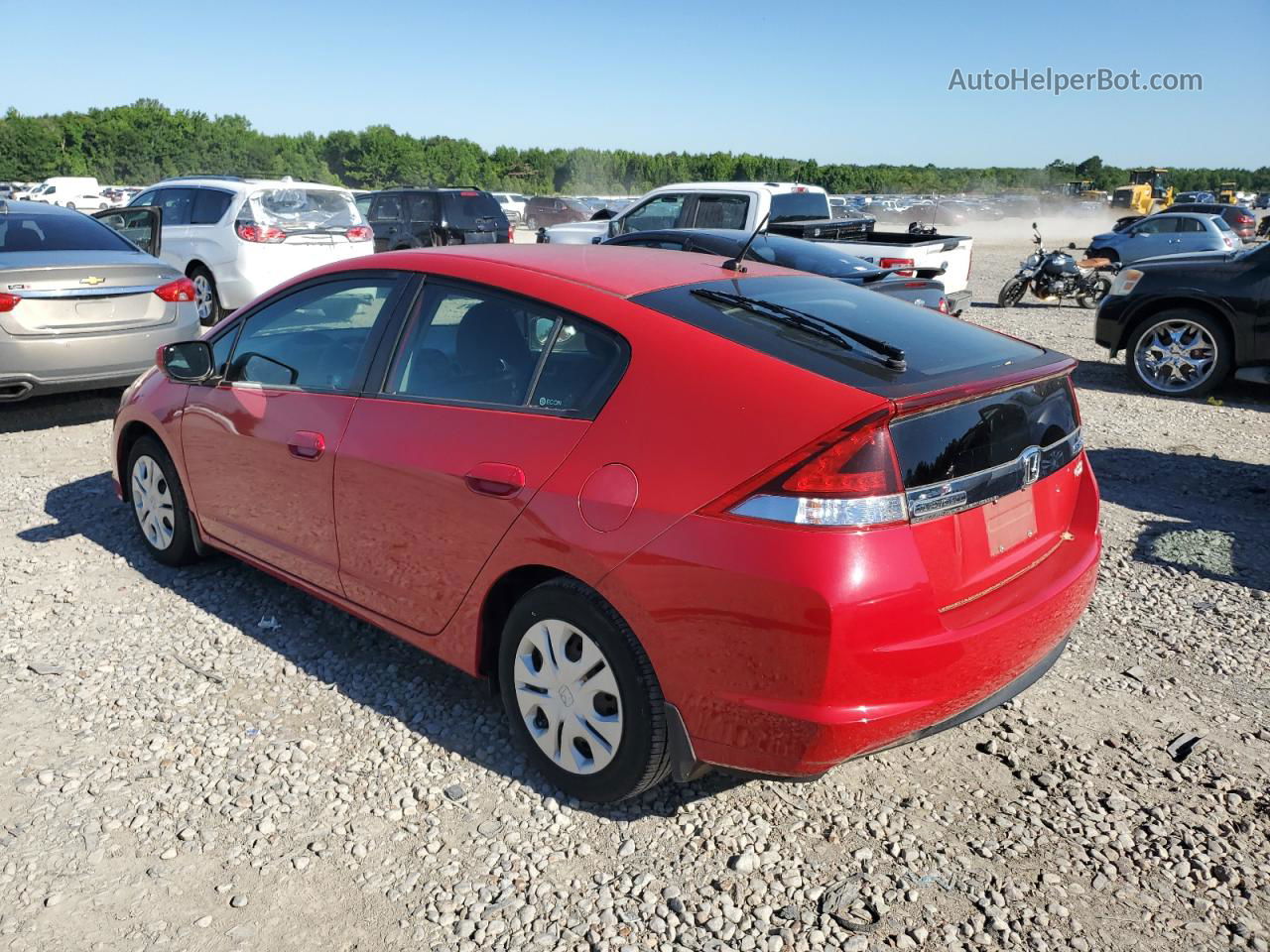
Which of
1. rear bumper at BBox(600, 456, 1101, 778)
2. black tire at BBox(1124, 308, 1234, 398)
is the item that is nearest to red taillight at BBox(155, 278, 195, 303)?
rear bumper at BBox(600, 456, 1101, 778)

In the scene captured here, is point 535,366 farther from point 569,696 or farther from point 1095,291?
point 1095,291

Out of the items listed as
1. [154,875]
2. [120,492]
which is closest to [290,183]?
[120,492]

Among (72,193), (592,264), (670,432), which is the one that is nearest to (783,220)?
(592,264)

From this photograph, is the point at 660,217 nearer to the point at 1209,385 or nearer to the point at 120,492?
the point at 1209,385

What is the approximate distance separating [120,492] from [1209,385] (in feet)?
29.8

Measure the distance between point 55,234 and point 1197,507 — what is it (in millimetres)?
8269

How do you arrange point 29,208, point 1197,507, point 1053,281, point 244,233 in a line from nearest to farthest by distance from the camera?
point 1197,507 → point 29,208 → point 244,233 → point 1053,281

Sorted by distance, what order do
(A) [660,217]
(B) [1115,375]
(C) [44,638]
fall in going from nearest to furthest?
(C) [44,638] → (B) [1115,375] → (A) [660,217]

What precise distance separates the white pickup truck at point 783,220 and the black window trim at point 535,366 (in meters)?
8.46

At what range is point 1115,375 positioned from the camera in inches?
419

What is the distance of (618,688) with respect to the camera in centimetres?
275

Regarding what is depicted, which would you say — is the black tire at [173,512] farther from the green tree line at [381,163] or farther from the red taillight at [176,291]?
the green tree line at [381,163]

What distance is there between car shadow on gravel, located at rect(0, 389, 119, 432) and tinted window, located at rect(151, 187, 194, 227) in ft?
15.0

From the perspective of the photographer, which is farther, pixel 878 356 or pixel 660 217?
pixel 660 217
